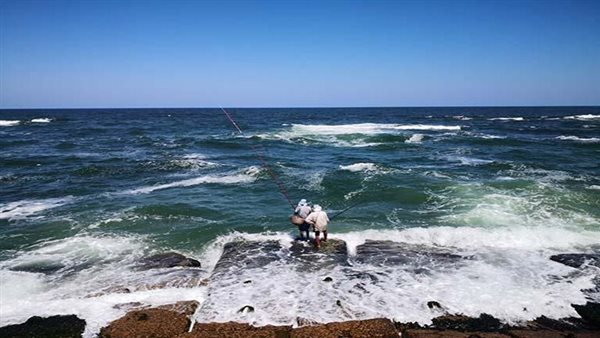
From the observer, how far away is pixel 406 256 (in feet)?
29.7

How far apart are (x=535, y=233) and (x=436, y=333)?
6844mm

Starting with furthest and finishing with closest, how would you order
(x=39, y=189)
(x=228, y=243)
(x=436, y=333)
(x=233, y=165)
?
(x=233, y=165), (x=39, y=189), (x=228, y=243), (x=436, y=333)

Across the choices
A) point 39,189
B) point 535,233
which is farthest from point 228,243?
point 39,189

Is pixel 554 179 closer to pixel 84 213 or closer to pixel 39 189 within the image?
pixel 84 213

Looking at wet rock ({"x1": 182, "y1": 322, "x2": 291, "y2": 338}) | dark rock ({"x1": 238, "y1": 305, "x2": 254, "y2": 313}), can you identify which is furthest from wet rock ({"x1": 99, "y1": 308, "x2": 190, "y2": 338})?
dark rock ({"x1": 238, "y1": 305, "x2": 254, "y2": 313})

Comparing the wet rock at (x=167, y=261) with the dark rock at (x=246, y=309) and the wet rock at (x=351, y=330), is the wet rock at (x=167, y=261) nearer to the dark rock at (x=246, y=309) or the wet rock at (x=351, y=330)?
the dark rock at (x=246, y=309)

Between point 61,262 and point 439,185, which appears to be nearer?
point 61,262

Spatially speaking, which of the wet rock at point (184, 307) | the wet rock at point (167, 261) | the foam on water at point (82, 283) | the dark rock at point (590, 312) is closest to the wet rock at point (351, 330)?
the wet rock at point (184, 307)

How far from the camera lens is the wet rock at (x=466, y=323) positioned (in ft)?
20.2

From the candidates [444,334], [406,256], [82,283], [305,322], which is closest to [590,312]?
[444,334]

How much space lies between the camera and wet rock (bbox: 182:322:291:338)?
5.68 meters

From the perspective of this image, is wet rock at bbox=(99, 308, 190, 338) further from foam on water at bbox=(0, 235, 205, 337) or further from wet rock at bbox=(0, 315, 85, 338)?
wet rock at bbox=(0, 315, 85, 338)

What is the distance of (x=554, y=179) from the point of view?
17.7 meters

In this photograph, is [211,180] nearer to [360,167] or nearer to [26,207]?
[26,207]
